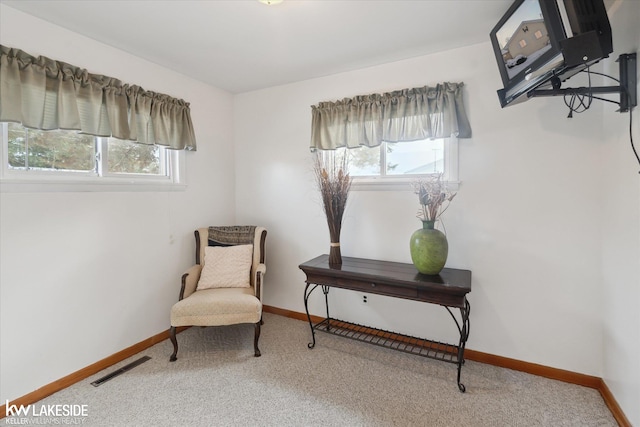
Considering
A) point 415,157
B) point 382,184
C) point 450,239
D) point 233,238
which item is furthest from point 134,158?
point 450,239

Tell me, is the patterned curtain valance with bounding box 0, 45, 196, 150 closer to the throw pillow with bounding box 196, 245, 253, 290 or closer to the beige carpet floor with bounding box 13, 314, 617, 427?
the throw pillow with bounding box 196, 245, 253, 290

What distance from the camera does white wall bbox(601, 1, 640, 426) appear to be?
150cm

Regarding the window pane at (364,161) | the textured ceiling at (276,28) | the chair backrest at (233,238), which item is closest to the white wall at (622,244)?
the textured ceiling at (276,28)

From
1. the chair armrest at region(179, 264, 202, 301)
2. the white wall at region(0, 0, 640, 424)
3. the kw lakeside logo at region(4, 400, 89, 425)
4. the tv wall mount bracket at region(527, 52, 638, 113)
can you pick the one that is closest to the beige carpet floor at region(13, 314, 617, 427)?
the kw lakeside logo at region(4, 400, 89, 425)

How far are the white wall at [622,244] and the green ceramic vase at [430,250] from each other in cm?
93

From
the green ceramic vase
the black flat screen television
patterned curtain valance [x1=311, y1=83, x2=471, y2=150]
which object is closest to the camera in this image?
the black flat screen television

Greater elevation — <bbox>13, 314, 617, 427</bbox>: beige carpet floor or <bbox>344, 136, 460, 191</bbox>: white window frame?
<bbox>344, 136, 460, 191</bbox>: white window frame

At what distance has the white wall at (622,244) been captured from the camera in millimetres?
1498

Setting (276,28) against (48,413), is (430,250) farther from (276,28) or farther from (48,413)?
(48,413)

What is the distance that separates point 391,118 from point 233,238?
191cm

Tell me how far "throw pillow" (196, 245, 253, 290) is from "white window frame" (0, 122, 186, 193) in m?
0.74

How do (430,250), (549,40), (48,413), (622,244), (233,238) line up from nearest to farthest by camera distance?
1. (549,40)
2. (622,244)
3. (48,413)
4. (430,250)
5. (233,238)

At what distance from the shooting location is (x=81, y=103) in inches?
82.3

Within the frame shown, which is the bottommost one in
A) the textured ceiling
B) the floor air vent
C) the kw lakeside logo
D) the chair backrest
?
the kw lakeside logo
